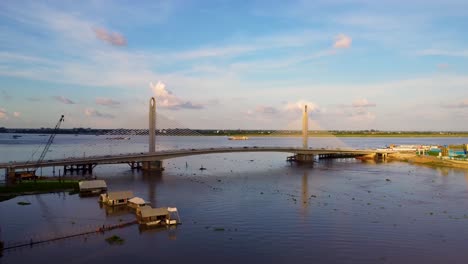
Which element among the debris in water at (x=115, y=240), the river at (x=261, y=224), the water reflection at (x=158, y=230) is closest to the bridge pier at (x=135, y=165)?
the river at (x=261, y=224)

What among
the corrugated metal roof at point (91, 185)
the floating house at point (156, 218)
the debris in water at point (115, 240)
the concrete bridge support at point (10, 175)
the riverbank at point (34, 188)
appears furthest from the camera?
the concrete bridge support at point (10, 175)

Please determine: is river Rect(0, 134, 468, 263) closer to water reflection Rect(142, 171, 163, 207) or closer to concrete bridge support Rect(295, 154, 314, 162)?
water reflection Rect(142, 171, 163, 207)

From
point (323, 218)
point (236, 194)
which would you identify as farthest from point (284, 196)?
point (323, 218)

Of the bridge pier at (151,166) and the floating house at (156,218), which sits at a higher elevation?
the bridge pier at (151,166)

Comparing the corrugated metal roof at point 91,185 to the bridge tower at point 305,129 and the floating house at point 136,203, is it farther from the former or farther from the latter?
the bridge tower at point 305,129

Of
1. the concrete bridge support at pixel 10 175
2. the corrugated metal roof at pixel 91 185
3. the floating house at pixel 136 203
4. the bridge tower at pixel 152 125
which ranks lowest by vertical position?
the floating house at pixel 136 203

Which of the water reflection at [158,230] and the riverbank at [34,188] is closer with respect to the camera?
the water reflection at [158,230]

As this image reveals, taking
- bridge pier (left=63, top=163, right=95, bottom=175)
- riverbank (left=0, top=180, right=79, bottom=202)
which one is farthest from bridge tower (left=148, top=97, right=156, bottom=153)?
riverbank (left=0, top=180, right=79, bottom=202)

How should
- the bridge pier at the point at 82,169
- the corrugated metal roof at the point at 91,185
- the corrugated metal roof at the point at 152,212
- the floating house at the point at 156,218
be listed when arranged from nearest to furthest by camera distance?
1. the floating house at the point at 156,218
2. the corrugated metal roof at the point at 152,212
3. the corrugated metal roof at the point at 91,185
4. the bridge pier at the point at 82,169

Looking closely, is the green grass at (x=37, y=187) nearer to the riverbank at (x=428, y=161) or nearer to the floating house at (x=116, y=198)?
the floating house at (x=116, y=198)
